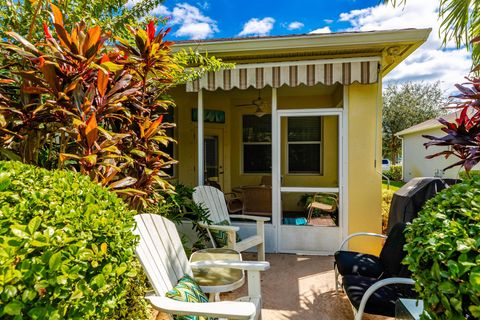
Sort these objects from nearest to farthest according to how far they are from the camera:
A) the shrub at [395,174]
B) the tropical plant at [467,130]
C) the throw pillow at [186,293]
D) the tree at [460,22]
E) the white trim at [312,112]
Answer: the throw pillow at [186,293], the tropical plant at [467,130], the tree at [460,22], the white trim at [312,112], the shrub at [395,174]

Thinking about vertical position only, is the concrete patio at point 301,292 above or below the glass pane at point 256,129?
below

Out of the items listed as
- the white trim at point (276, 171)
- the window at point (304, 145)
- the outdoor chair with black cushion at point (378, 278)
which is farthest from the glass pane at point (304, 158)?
the outdoor chair with black cushion at point (378, 278)

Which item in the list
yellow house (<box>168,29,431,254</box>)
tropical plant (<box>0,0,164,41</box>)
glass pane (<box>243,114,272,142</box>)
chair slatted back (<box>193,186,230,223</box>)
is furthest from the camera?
glass pane (<box>243,114,272,142</box>)

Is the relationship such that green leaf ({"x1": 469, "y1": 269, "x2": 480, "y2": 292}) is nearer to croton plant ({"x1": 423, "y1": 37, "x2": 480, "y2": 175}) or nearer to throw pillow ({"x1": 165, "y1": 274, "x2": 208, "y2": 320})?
throw pillow ({"x1": 165, "y1": 274, "x2": 208, "y2": 320})

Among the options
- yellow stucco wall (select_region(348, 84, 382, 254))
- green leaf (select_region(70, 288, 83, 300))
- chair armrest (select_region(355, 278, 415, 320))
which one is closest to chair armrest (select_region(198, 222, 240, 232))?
chair armrest (select_region(355, 278, 415, 320))

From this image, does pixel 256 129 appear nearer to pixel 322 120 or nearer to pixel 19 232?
pixel 322 120

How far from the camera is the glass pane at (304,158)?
533cm

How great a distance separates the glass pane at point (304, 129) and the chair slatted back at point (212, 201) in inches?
74.2

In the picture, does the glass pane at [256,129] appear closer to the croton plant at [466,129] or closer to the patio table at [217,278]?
the patio table at [217,278]

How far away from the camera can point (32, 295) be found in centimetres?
93

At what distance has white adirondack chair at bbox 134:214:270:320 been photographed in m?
1.61

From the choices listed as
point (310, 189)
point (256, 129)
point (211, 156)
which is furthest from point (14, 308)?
point (256, 129)

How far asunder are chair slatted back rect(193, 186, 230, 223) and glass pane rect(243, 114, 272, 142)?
3.29 metres

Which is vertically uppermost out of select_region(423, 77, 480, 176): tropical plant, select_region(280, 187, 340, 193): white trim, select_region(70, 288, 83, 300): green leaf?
select_region(423, 77, 480, 176): tropical plant
